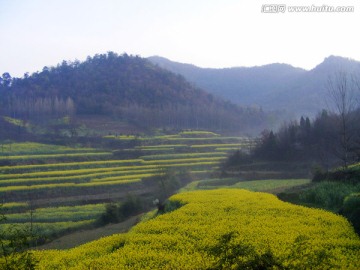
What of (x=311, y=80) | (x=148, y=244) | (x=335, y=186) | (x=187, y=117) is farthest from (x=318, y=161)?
(x=311, y=80)

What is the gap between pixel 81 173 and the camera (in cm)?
4422

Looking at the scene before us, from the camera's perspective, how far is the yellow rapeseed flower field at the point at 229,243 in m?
9.73

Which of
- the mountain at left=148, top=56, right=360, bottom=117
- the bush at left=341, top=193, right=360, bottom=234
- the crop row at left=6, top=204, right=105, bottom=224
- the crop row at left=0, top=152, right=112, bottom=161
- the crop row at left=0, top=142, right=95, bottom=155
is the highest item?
the mountain at left=148, top=56, right=360, bottom=117

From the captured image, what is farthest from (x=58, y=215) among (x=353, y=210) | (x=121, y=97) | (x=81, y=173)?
(x=121, y=97)

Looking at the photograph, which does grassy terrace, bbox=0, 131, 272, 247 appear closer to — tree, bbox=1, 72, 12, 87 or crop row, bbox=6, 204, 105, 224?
crop row, bbox=6, 204, 105, 224

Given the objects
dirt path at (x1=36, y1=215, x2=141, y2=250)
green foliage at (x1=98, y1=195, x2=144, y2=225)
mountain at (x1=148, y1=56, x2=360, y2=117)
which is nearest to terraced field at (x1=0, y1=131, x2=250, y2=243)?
green foliage at (x1=98, y1=195, x2=144, y2=225)

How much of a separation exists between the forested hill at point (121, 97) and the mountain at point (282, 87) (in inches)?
769

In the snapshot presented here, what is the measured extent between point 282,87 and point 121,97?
80042 mm

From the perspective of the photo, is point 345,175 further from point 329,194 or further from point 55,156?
point 55,156

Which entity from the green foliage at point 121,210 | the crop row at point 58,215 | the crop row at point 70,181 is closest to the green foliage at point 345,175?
the green foliage at point 121,210

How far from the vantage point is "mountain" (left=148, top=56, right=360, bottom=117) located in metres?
128

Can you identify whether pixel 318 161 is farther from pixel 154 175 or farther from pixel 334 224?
pixel 334 224

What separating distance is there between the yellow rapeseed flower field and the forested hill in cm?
6699

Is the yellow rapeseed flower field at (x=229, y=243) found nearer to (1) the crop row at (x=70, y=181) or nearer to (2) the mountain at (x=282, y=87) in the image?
(1) the crop row at (x=70, y=181)
